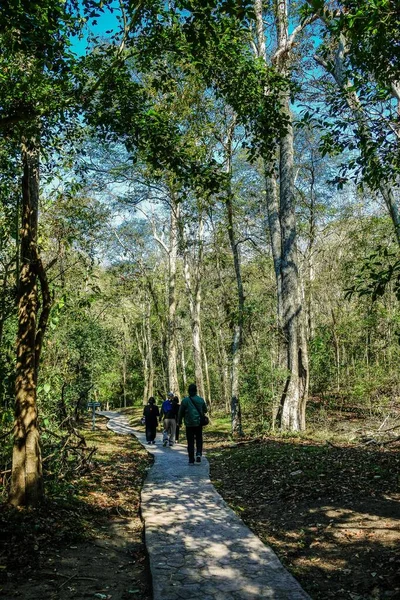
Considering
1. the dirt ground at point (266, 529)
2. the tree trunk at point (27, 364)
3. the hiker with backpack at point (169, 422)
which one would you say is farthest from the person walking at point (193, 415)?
the tree trunk at point (27, 364)

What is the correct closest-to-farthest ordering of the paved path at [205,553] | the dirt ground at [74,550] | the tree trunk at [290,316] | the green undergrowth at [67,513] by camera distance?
the paved path at [205,553]
the dirt ground at [74,550]
the green undergrowth at [67,513]
the tree trunk at [290,316]

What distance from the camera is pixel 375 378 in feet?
61.3

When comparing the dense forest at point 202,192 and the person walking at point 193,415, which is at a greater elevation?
the dense forest at point 202,192

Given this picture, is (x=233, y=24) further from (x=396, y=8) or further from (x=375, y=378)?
(x=375, y=378)

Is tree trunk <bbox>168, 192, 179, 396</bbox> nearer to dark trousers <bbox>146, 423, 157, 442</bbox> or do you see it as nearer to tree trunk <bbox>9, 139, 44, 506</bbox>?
dark trousers <bbox>146, 423, 157, 442</bbox>

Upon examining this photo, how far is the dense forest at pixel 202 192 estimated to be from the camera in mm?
5418

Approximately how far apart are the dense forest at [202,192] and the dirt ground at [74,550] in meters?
0.54

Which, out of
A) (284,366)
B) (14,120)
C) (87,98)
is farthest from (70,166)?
(284,366)

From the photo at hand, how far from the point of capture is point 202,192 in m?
6.31

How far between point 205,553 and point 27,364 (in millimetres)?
3083

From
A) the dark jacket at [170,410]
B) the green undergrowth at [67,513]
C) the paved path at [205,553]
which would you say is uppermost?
the dark jacket at [170,410]

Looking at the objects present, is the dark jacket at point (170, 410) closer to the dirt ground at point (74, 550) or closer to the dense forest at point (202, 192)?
the dense forest at point (202, 192)

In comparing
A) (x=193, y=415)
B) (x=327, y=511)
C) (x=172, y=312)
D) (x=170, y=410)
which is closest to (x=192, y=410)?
(x=193, y=415)

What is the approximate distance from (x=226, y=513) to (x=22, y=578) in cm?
302
